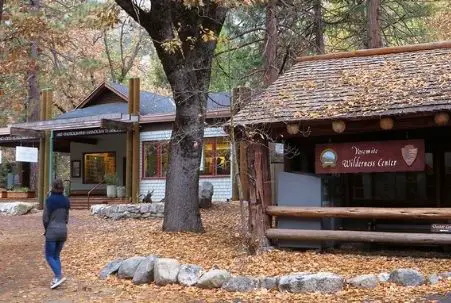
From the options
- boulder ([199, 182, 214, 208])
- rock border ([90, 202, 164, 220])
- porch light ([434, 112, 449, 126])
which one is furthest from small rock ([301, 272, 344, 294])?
boulder ([199, 182, 214, 208])

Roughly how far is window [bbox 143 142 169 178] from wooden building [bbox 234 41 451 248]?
35.8 ft

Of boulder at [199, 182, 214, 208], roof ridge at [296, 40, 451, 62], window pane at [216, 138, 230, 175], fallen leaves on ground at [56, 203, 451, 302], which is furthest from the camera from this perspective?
window pane at [216, 138, 230, 175]

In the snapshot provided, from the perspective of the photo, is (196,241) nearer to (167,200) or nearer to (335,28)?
(167,200)

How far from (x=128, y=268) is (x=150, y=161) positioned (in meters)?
14.4

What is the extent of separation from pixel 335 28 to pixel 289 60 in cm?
260

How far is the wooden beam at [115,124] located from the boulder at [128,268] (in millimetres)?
11967

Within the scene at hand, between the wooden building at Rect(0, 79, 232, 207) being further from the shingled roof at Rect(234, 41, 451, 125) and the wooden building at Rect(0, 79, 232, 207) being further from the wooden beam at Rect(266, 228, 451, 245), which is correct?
the wooden beam at Rect(266, 228, 451, 245)

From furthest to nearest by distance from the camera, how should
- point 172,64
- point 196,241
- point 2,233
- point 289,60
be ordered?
point 289,60 < point 2,233 < point 172,64 < point 196,241

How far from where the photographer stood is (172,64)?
551 inches

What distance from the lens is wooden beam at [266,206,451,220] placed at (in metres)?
10.3

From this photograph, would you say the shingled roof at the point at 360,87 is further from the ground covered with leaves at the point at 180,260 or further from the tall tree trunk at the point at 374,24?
the tall tree trunk at the point at 374,24

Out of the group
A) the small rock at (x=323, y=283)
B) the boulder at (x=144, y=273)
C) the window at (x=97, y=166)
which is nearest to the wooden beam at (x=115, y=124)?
the window at (x=97, y=166)

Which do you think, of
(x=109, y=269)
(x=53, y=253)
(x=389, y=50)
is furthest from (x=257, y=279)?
(x=389, y=50)

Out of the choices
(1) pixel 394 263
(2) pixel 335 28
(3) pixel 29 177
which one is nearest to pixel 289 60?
(2) pixel 335 28
